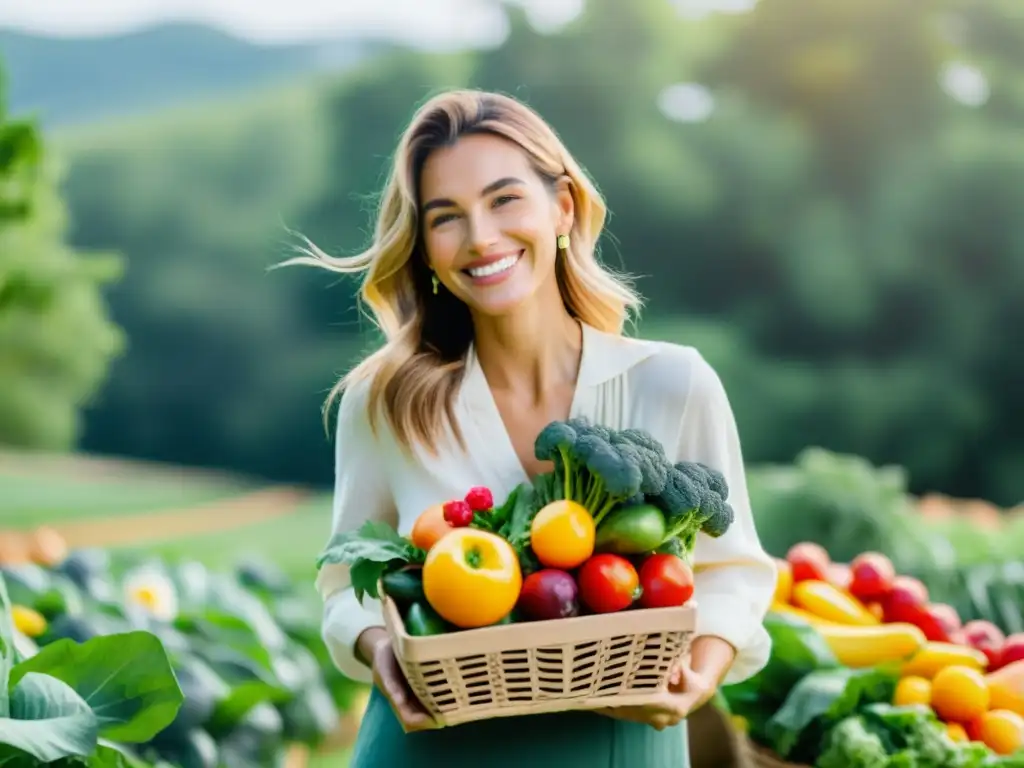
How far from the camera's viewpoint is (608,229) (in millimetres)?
11320

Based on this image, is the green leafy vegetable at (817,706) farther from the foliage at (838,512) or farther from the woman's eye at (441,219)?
the woman's eye at (441,219)

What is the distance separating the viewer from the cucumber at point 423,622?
4.95 feet

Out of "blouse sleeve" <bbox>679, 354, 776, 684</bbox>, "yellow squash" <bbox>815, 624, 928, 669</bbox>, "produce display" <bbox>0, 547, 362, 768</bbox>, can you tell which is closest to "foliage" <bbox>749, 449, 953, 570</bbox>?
"yellow squash" <bbox>815, 624, 928, 669</bbox>

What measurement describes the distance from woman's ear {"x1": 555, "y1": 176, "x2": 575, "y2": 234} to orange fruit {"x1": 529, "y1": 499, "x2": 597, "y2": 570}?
59cm

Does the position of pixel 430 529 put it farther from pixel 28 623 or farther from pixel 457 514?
pixel 28 623

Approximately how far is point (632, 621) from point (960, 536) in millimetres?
2893

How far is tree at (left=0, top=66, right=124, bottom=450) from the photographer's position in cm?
664

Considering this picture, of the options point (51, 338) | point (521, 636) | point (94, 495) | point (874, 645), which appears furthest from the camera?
point (94, 495)

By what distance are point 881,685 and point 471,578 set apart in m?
1.48

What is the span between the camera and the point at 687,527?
1634 millimetres

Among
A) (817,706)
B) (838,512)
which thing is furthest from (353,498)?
(838,512)

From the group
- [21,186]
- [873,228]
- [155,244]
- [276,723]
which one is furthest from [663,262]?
[276,723]

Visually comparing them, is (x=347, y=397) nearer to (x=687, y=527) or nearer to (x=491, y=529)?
(x=491, y=529)

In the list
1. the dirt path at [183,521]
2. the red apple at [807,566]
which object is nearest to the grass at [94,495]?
the dirt path at [183,521]
